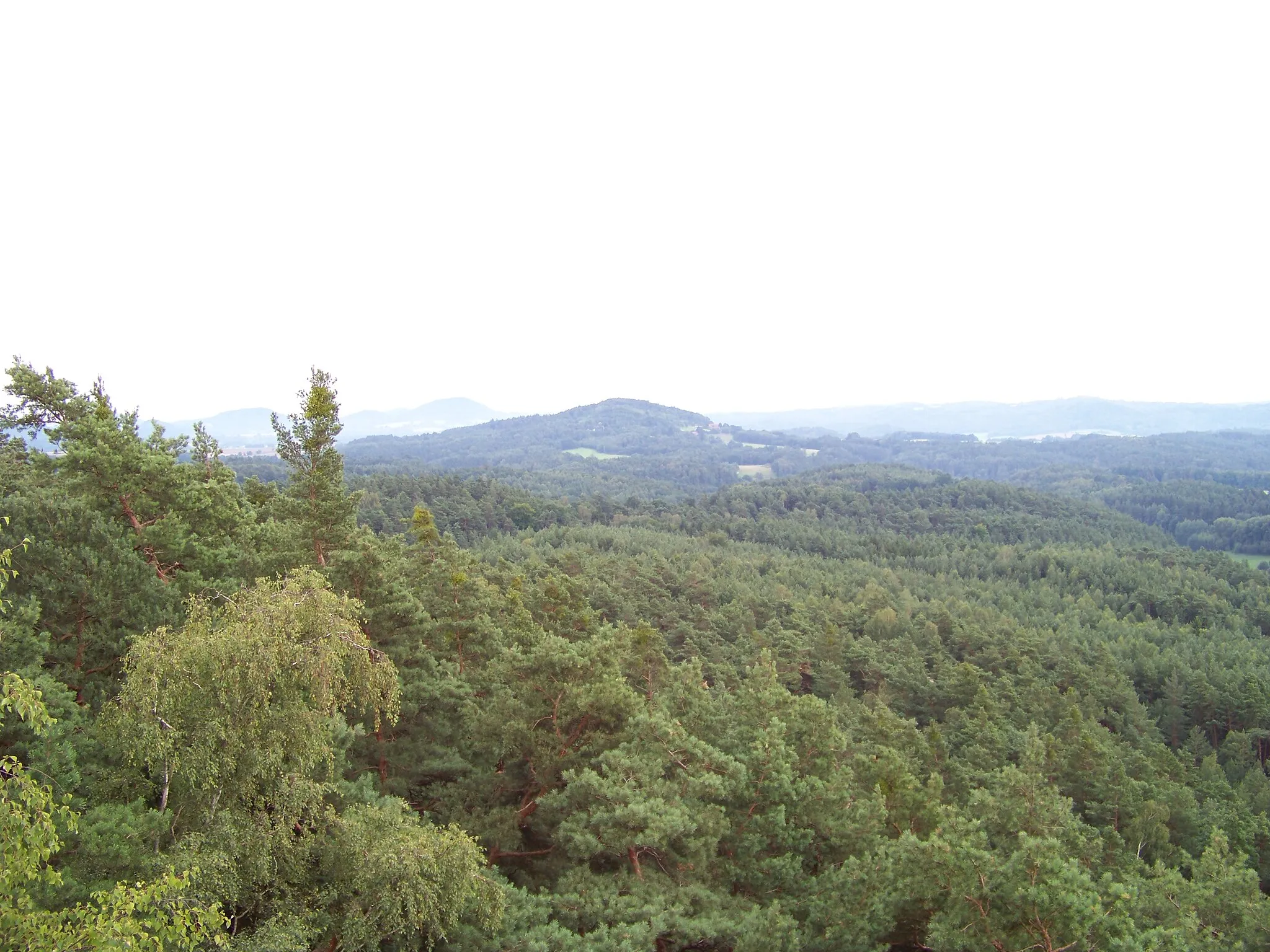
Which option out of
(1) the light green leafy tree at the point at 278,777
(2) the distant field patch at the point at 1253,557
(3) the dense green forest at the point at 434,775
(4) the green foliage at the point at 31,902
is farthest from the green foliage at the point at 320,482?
(2) the distant field patch at the point at 1253,557

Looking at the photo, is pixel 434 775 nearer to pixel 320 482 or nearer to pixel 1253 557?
pixel 320 482

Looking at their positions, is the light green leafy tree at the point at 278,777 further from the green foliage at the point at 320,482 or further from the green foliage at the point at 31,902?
the green foliage at the point at 320,482

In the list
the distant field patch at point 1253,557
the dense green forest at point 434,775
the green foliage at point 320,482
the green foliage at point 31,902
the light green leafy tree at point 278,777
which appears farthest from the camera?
the distant field patch at point 1253,557

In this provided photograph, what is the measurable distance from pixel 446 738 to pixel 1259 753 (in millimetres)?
54822

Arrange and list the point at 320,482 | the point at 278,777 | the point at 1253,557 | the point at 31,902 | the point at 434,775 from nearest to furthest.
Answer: the point at 31,902
the point at 278,777
the point at 434,775
the point at 320,482
the point at 1253,557

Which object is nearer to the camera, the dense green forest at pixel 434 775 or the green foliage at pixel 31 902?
the green foliage at pixel 31 902

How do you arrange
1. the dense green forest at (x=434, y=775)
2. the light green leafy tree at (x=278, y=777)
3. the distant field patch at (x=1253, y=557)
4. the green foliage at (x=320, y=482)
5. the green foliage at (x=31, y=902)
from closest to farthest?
1. the green foliage at (x=31, y=902)
2. the light green leafy tree at (x=278, y=777)
3. the dense green forest at (x=434, y=775)
4. the green foliage at (x=320, y=482)
5. the distant field patch at (x=1253, y=557)

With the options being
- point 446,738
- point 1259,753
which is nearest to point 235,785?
point 446,738

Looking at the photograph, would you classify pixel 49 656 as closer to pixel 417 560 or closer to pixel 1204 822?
pixel 417 560

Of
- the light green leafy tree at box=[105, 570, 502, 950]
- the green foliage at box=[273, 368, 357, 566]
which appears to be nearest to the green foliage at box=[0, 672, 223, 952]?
the light green leafy tree at box=[105, 570, 502, 950]

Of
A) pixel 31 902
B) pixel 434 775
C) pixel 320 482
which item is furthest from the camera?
pixel 320 482

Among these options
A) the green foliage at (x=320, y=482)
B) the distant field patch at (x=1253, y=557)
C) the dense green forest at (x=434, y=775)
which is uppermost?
the green foliage at (x=320, y=482)

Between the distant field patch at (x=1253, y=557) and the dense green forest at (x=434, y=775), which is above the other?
the dense green forest at (x=434, y=775)

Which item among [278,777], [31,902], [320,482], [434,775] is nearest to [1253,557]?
[434,775]
